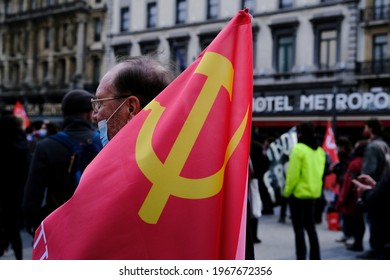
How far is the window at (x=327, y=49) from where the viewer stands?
82.4 ft

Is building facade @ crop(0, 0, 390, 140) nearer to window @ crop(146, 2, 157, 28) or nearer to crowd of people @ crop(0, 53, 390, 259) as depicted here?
window @ crop(146, 2, 157, 28)

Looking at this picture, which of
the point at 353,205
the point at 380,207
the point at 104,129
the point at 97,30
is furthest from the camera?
the point at 97,30

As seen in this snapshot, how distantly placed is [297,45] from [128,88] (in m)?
25.5

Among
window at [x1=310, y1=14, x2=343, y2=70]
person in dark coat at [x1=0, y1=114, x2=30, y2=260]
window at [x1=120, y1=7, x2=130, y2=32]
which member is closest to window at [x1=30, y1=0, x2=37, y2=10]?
window at [x1=120, y1=7, x2=130, y2=32]

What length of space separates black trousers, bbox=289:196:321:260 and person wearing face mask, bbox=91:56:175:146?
15.5 ft

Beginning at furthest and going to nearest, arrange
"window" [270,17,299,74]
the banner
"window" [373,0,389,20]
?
"window" [270,17,299,74]
"window" [373,0,389,20]
the banner

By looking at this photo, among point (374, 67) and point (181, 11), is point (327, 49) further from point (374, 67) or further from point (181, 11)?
point (181, 11)

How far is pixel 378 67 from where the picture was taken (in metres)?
23.9

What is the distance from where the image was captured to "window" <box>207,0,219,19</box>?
29.0 metres

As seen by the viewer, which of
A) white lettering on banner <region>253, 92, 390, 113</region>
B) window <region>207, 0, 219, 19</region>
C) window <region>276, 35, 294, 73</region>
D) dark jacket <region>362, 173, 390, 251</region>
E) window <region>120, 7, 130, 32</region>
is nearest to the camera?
dark jacket <region>362, 173, 390, 251</region>

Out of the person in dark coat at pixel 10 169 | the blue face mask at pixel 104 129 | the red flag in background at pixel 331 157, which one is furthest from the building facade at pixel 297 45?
the blue face mask at pixel 104 129

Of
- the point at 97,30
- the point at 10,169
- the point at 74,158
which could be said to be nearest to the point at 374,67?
the point at 97,30

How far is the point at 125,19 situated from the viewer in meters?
33.9

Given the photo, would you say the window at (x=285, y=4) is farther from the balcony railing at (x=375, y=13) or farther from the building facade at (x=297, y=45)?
the balcony railing at (x=375, y=13)
